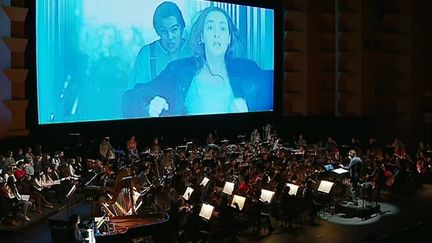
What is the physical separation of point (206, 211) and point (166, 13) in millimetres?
11391

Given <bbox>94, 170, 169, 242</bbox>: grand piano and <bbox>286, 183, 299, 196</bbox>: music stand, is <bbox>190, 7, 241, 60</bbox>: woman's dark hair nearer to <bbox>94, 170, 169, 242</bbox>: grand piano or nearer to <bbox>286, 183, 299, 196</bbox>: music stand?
<bbox>286, 183, 299, 196</bbox>: music stand

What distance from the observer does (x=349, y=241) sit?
554 inches

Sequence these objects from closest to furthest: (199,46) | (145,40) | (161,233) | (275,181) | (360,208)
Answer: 1. (161,233)
2. (275,181)
3. (360,208)
4. (145,40)
5. (199,46)

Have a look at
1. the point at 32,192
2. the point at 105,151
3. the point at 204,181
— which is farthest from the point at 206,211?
the point at 105,151

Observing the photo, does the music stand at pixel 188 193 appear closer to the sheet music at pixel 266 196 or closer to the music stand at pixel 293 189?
the sheet music at pixel 266 196

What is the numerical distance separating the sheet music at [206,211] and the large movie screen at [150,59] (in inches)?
341

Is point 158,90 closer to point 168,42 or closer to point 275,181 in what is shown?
point 168,42

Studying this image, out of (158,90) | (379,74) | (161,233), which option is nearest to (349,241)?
(161,233)

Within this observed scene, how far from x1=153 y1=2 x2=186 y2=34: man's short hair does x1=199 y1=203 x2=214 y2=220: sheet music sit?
10.8m

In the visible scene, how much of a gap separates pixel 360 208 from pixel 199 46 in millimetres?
9953

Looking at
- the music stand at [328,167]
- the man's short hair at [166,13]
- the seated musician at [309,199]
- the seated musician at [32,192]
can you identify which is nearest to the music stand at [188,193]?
the seated musician at [309,199]

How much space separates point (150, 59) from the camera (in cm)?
2208

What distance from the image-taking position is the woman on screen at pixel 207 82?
22322 millimetres

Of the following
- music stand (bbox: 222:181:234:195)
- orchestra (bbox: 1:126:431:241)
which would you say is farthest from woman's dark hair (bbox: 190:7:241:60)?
music stand (bbox: 222:181:234:195)
